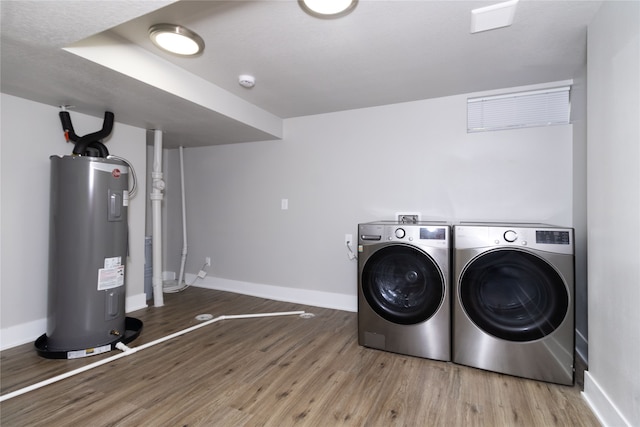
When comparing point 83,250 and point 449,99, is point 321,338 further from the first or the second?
point 449,99

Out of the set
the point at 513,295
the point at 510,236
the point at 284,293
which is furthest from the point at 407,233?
the point at 284,293

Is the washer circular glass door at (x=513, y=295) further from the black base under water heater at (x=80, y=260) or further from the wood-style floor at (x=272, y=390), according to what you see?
the black base under water heater at (x=80, y=260)

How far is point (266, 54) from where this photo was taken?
197 cm

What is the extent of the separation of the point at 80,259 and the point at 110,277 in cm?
22

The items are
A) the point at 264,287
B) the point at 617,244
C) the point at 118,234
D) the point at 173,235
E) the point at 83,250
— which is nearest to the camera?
the point at 617,244

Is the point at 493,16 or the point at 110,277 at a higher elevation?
the point at 493,16

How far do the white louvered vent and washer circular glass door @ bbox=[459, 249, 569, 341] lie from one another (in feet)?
4.00

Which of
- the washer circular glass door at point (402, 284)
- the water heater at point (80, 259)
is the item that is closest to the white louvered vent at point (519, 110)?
the washer circular glass door at point (402, 284)

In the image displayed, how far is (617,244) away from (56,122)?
370 centimetres

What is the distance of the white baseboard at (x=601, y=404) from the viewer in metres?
1.32

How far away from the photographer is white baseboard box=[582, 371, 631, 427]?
1324 mm

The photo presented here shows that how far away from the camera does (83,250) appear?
211 centimetres

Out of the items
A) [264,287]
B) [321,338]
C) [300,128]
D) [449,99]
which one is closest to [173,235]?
[264,287]

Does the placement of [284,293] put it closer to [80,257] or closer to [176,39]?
[80,257]
